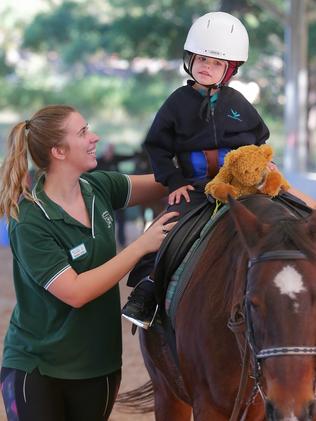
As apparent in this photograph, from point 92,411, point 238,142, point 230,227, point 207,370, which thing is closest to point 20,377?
point 92,411

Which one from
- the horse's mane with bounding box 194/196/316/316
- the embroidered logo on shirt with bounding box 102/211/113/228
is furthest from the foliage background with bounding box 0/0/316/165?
the horse's mane with bounding box 194/196/316/316

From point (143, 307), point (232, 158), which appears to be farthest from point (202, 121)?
point (143, 307)

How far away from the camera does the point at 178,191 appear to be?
A: 137 inches

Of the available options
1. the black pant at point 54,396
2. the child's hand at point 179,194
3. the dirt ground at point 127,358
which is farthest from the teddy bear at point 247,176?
the dirt ground at point 127,358

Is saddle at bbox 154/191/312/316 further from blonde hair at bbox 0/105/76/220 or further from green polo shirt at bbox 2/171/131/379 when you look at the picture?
blonde hair at bbox 0/105/76/220

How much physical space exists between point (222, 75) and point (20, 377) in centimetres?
154

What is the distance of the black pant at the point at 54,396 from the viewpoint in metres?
3.11

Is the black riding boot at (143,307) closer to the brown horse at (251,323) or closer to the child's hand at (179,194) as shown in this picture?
the brown horse at (251,323)

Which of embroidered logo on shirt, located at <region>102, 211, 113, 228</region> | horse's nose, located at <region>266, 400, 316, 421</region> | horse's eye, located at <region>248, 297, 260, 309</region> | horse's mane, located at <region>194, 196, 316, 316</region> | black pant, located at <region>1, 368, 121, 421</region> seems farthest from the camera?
embroidered logo on shirt, located at <region>102, 211, 113, 228</region>

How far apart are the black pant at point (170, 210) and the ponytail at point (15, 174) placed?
0.65 m

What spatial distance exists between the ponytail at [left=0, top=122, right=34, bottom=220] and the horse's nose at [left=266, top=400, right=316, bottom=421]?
1.36 metres

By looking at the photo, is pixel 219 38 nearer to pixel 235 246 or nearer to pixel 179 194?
pixel 179 194

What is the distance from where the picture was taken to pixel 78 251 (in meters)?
3.14

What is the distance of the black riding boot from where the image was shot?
3.30 meters
